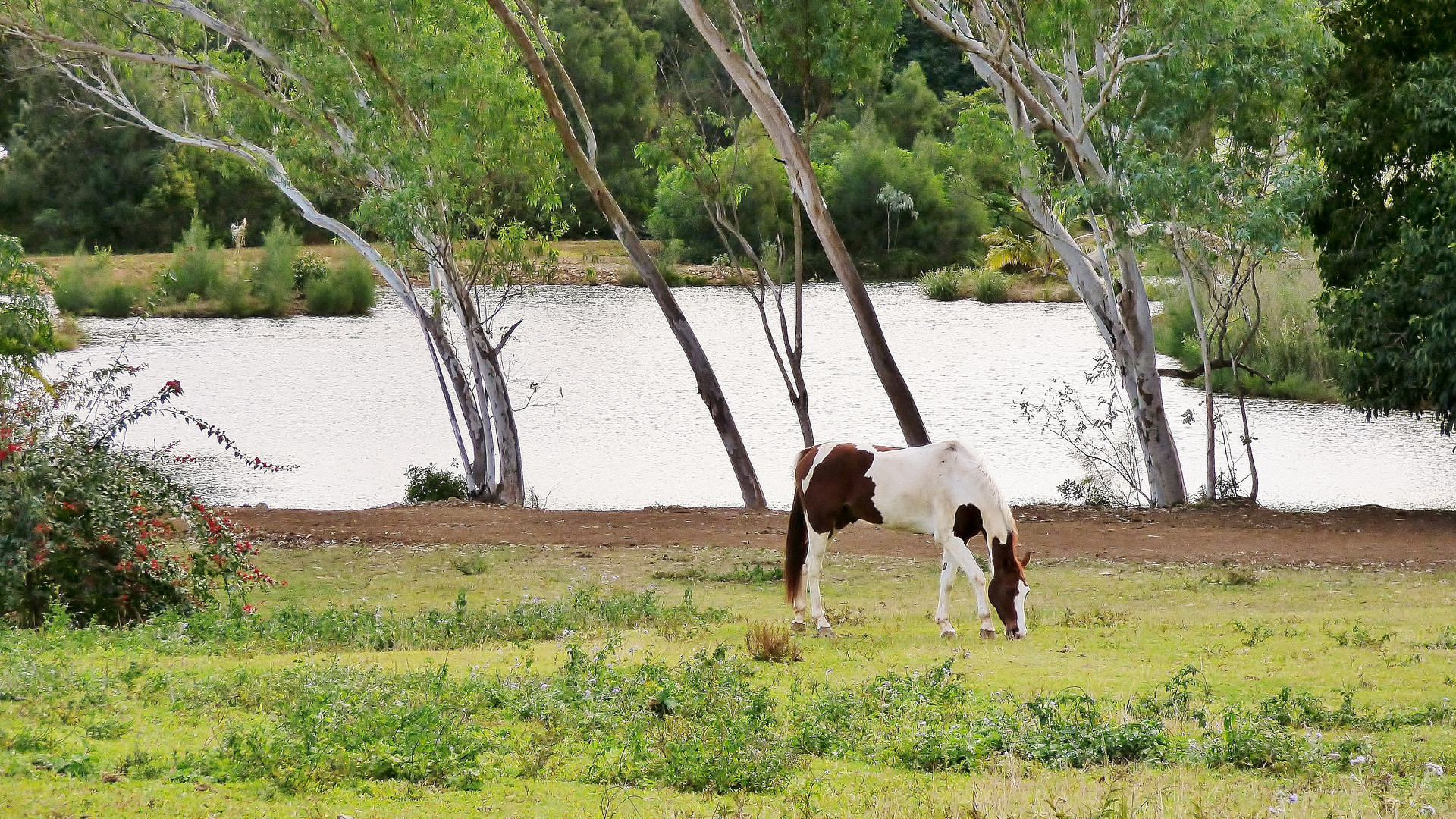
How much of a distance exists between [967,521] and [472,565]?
667cm

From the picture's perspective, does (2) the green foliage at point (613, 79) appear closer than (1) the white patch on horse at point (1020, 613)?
No

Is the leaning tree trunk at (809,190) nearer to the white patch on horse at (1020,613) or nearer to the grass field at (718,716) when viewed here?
the grass field at (718,716)

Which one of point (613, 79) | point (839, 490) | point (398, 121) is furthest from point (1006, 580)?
point (613, 79)

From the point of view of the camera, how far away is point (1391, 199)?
2059 cm

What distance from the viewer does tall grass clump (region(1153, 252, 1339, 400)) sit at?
33000mm

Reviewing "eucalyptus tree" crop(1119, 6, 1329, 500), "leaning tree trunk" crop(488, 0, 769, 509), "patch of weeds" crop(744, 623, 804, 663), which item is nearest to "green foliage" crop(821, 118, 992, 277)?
"leaning tree trunk" crop(488, 0, 769, 509)

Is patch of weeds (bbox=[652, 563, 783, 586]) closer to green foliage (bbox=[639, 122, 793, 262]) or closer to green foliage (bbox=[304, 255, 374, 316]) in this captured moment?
green foliage (bbox=[639, 122, 793, 262])

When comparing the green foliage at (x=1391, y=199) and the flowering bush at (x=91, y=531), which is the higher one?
the green foliage at (x=1391, y=199)

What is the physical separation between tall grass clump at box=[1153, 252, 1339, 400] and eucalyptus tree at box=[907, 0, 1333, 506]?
13245 millimetres

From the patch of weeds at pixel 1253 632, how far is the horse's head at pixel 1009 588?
148 centimetres

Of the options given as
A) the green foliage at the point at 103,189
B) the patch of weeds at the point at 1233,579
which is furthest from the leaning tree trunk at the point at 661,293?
the green foliage at the point at 103,189

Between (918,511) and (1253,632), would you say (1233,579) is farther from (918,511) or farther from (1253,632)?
(918,511)

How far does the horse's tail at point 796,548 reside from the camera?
10778 millimetres

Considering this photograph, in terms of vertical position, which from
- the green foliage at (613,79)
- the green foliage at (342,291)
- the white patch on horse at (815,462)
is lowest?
the white patch on horse at (815,462)
